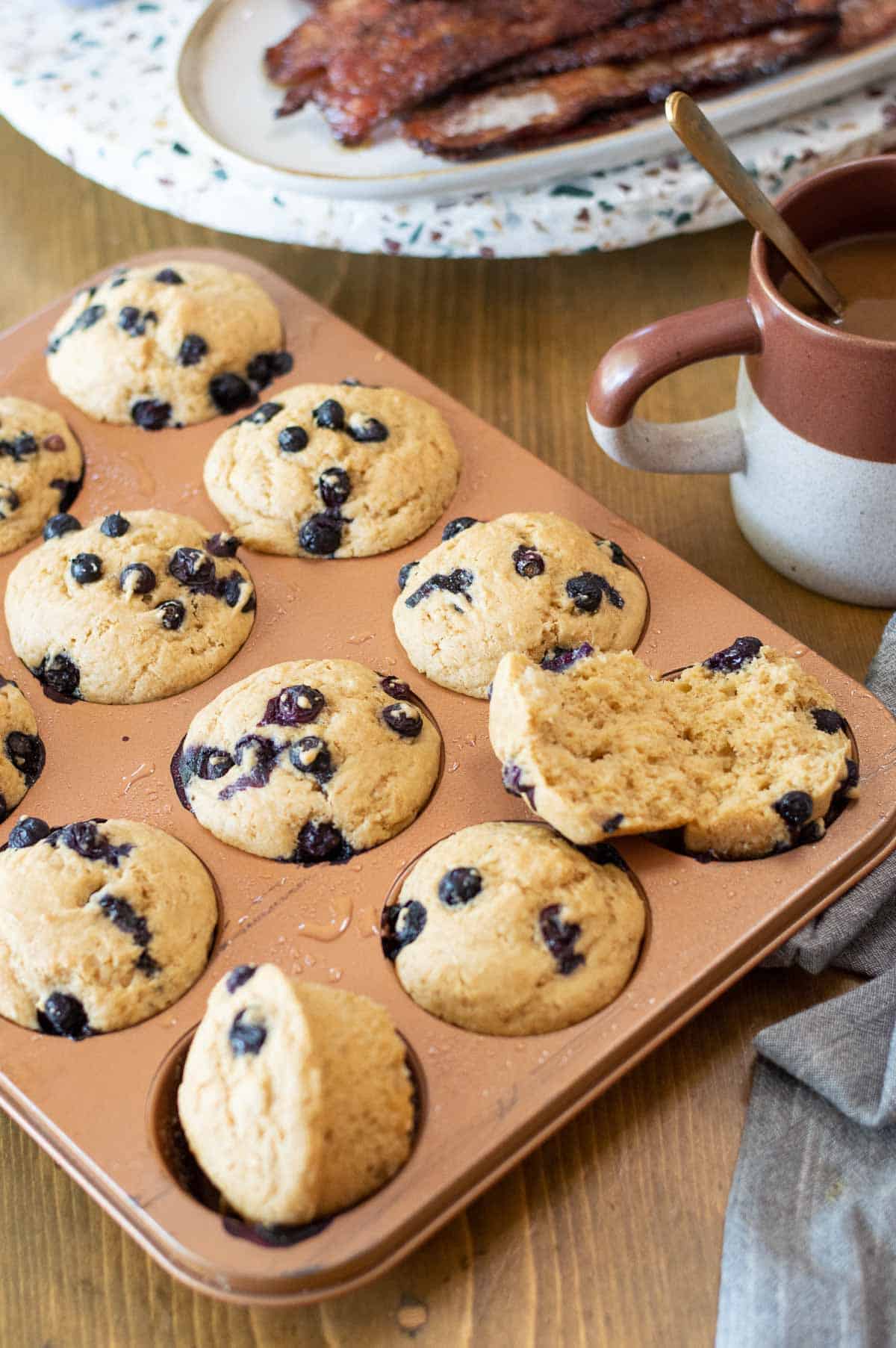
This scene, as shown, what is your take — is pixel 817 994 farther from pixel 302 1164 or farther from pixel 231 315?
pixel 231 315

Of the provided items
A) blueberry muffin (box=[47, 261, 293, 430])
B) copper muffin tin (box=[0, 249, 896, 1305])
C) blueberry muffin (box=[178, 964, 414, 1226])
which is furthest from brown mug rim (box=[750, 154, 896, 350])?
blueberry muffin (box=[178, 964, 414, 1226])

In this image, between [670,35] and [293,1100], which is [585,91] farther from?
[293,1100]

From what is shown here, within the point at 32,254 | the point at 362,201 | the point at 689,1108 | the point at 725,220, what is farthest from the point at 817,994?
the point at 32,254

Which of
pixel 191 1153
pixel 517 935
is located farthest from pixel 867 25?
pixel 191 1153

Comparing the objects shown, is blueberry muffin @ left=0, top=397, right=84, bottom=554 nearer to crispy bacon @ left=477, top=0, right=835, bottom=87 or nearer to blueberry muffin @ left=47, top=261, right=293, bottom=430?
blueberry muffin @ left=47, top=261, right=293, bottom=430

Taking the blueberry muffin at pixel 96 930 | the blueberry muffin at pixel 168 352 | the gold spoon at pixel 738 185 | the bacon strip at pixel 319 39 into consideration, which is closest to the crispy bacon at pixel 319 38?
the bacon strip at pixel 319 39
